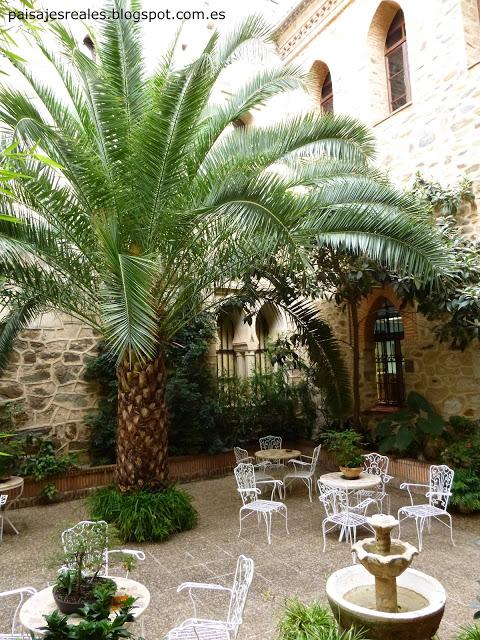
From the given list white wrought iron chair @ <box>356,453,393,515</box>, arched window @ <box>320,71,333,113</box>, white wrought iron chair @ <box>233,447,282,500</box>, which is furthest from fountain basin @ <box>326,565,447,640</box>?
arched window @ <box>320,71,333,113</box>

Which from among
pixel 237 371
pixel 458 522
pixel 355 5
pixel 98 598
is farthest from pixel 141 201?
pixel 355 5

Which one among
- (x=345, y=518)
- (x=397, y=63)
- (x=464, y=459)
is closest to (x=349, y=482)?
(x=345, y=518)

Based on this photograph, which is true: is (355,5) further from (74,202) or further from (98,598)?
(98,598)

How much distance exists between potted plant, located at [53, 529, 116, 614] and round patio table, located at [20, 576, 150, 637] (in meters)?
0.09

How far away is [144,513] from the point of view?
17.2ft

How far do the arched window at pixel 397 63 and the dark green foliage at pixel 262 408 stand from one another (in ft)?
18.4

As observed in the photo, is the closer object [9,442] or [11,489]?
[11,489]

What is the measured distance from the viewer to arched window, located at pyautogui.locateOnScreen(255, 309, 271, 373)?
33.7ft

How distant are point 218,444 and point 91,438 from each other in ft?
7.16

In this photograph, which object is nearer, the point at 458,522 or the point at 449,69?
the point at 458,522

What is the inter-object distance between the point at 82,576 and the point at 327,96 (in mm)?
10177

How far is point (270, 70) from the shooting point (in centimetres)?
561

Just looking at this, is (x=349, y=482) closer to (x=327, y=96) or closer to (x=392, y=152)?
(x=392, y=152)

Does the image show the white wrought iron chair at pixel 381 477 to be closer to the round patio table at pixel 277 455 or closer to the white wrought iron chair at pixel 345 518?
the white wrought iron chair at pixel 345 518
